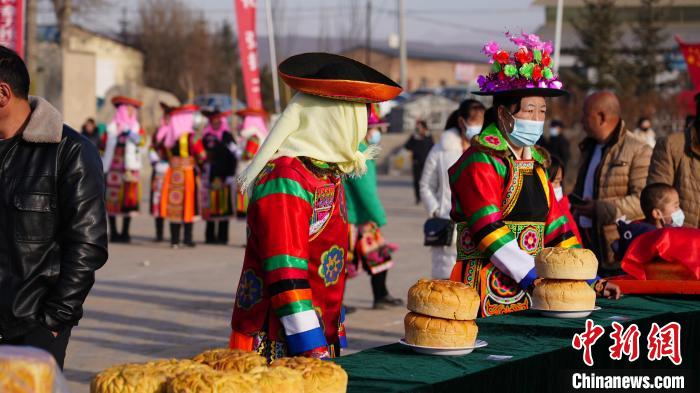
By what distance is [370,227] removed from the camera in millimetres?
10008

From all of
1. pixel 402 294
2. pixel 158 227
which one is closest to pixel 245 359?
pixel 402 294

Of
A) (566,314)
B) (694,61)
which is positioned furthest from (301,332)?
(694,61)

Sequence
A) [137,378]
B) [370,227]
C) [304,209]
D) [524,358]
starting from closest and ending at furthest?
1. [137,378]
2. [524,358]
3. [304,209]
4. [370,227]

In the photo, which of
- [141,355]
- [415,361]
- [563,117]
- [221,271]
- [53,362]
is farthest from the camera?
[563,117]

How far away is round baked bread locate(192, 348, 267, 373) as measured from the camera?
10.0 ft

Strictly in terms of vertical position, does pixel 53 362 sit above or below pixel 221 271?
above

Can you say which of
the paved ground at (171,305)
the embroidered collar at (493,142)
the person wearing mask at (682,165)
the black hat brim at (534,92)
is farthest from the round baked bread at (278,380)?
the paved ground at (171,305)

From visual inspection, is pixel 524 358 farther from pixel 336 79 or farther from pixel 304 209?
pixel 336 79

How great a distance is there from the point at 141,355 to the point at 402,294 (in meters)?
3.42

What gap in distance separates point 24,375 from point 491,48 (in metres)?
3.51

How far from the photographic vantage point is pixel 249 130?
1781cm

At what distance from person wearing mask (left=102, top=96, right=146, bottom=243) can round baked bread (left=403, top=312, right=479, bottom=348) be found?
12859 millimetres

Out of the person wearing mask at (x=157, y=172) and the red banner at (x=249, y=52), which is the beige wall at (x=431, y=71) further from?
the person wearing mask at (x=157, y=172)

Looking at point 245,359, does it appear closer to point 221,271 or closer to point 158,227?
point 221,271
